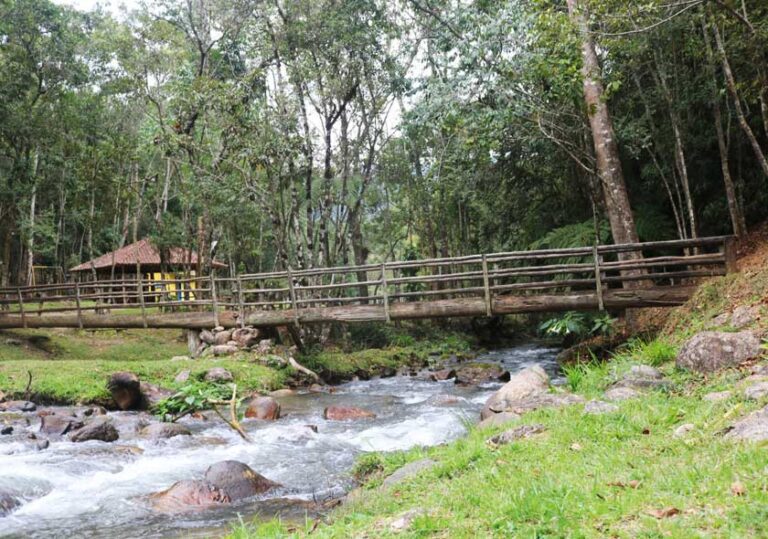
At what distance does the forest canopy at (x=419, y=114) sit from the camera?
10.6 m

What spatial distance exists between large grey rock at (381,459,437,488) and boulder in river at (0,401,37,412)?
25.0 ft

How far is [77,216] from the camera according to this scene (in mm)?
27250

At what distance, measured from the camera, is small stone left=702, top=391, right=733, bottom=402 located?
464 cm

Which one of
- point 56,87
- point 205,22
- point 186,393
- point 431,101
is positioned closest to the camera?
point 186,393

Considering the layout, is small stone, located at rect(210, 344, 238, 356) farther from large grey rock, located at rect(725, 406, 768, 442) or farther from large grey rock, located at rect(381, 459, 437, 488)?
large grey rock, located at rect(725, 406, 768, 442)

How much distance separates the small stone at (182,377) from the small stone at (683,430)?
9350 millimetres

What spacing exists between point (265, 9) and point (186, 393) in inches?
465

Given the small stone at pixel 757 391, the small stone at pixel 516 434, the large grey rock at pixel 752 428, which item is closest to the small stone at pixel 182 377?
the small stone at pixel 516 434

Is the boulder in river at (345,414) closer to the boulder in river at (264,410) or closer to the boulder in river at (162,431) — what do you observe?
the boulder in river at (264,410)

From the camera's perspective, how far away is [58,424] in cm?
838

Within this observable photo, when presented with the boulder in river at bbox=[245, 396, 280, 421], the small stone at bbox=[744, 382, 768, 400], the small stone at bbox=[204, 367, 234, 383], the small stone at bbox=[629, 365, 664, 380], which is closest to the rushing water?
the boulder in river at bbox=[245, 396, 280, 421]

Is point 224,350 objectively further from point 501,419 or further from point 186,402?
point 501,419

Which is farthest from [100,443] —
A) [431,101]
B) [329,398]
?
[431,101]

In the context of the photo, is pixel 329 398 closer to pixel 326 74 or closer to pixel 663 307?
pixel 663 307
